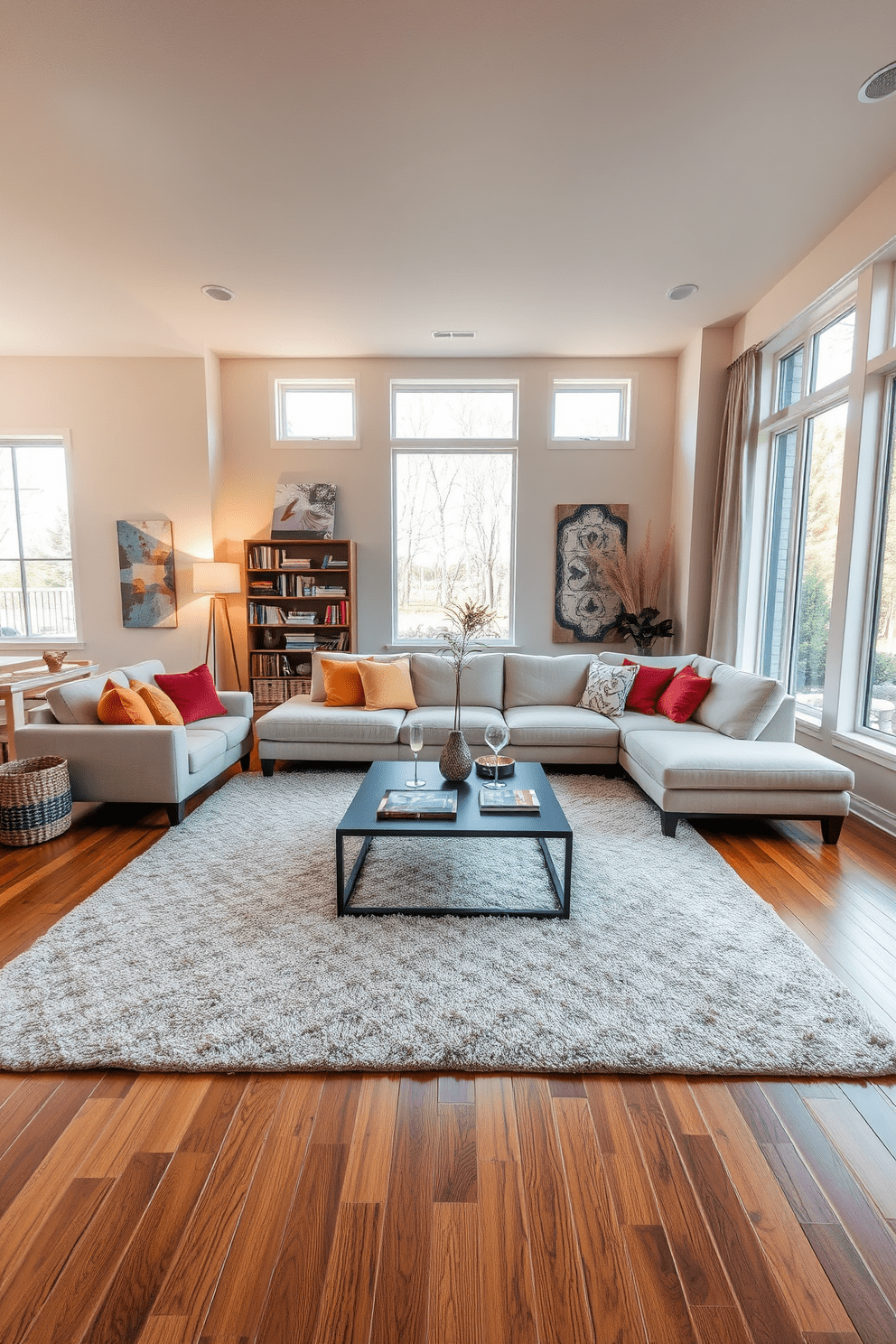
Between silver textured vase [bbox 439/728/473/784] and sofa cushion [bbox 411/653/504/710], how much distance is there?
172cm

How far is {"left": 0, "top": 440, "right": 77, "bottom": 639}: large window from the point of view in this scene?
19.4 feet

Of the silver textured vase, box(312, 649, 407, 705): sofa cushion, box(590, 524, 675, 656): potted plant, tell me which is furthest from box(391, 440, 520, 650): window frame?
the silver textured vase

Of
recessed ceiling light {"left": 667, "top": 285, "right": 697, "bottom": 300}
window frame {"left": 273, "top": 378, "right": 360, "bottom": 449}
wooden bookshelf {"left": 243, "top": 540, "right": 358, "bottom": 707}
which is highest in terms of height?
recessed ceiling light {"left": 667, "top": 285, "right": 697, "bottom": 300}

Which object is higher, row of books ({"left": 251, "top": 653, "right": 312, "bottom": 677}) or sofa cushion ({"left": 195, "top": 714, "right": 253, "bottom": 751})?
row of books ({"left": 251, "top": 653, "right": 312, "bottom": 677})

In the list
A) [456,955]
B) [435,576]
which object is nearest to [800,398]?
[435,576]

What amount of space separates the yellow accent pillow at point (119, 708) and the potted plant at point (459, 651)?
5.60 feet

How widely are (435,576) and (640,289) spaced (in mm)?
2792

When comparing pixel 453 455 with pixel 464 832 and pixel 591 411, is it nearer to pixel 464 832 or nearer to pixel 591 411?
pixel 591 411

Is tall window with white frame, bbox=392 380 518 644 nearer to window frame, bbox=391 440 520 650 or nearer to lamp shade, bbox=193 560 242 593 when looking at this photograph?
window frame, bbox=391 440 520 650

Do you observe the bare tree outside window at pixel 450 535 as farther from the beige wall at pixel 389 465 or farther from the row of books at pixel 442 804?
the row of books at pixel 442 804

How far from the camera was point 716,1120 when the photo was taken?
1538 mm

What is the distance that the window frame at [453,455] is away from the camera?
19.3 ft

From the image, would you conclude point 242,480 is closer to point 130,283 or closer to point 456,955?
point 130,283

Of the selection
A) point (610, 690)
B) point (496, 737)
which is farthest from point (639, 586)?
point (496, 737)
